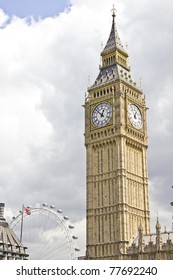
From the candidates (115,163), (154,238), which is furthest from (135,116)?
(154,238)

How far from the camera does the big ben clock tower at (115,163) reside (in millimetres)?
91188

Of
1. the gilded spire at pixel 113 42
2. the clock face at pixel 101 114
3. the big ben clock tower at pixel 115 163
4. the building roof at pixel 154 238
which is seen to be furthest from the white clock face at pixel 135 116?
the building roof at pixel 154 238

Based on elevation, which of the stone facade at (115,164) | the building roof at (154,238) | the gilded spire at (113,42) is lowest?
the building roof at (154,238)

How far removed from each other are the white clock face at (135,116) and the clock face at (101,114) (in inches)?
181

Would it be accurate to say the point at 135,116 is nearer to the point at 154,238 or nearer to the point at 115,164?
the point at 115,164

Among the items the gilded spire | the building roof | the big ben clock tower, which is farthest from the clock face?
the building roof

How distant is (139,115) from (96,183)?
18553mm

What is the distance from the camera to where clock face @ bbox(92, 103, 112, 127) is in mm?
99375

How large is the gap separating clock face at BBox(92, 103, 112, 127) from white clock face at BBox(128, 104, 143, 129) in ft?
15.1

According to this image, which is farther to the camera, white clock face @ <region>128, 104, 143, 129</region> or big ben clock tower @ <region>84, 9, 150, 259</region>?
white clock face @ <region>128, 104, 143, 129</region>

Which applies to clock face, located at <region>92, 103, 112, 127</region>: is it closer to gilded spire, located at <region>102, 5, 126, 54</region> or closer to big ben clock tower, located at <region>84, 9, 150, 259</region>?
big ben clock tower, located at <region>84, 9, 150, 259</region>

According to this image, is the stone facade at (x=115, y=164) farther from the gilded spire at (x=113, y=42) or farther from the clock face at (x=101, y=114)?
the gilded spire at (x=113, y=42)

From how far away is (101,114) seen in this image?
10056 cm
